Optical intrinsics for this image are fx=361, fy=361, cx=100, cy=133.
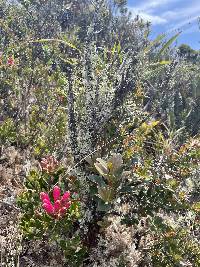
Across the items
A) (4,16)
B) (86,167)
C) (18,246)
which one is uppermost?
(4,16)

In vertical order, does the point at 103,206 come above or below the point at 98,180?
below

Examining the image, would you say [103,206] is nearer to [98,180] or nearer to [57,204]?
[98,180]

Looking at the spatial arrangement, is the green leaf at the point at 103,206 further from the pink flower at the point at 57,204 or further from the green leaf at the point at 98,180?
the pink flower at the point at 57,204

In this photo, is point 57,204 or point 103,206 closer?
point 57,204

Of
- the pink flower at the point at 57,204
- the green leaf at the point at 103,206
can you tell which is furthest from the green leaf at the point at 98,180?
the pink flower at the point at 57,204

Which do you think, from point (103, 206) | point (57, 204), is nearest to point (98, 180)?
point (103, 206)

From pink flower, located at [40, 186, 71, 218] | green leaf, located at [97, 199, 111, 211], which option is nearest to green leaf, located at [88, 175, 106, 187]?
green leaf, located at [97, 199, 111, 211]

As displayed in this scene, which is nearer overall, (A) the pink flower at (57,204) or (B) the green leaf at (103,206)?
(A) the pink flower at (57,204)

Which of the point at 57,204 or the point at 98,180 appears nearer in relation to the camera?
the point at 57,204

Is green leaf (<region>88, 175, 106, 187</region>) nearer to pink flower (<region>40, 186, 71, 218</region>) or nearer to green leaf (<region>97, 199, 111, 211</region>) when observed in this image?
green leaf (<region>97, 199, 111, 211</region>)

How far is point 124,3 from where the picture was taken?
33719 mm

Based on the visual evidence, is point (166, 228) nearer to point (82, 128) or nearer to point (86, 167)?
point (86, 167)

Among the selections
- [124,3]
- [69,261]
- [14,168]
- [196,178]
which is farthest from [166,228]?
[124,3]

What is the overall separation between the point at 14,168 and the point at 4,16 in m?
15.0
